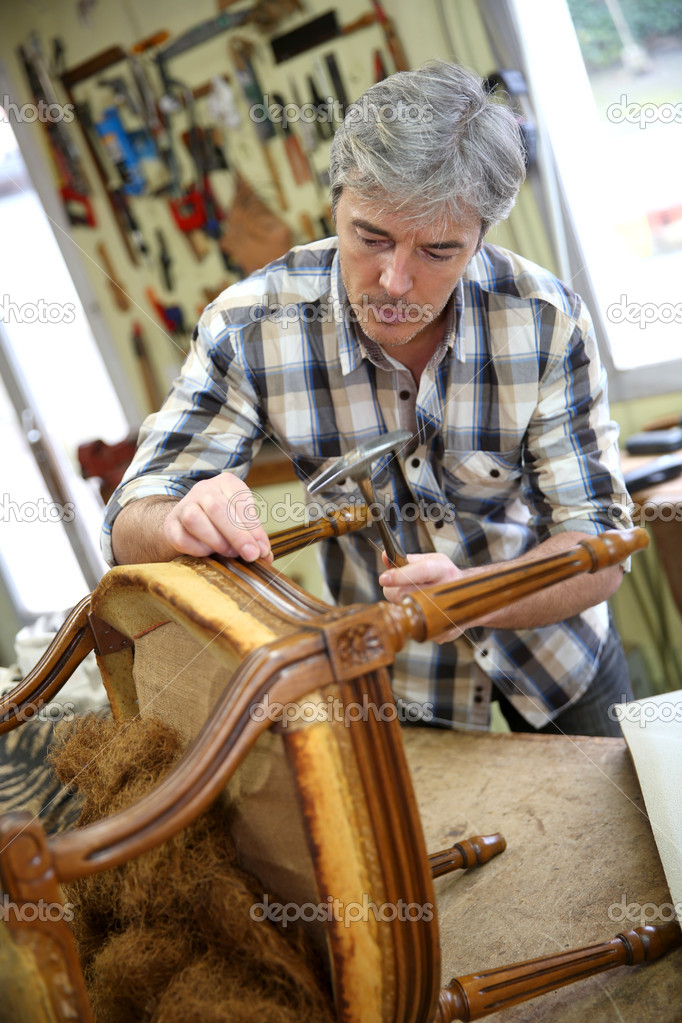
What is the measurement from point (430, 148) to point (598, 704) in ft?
3.41

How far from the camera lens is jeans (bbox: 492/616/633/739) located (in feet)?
5.13

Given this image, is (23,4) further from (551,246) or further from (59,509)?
(551,246)

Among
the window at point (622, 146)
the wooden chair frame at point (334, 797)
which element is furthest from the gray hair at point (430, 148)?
the window at point (622, 146)

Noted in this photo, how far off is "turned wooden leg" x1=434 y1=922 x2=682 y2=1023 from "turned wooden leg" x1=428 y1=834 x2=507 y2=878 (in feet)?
0.71

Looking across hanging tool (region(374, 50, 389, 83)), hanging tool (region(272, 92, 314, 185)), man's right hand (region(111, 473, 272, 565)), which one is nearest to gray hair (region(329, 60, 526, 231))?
man's right hand (region(111, 473, 272, 565))

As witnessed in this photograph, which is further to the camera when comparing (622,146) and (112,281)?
(112,281)

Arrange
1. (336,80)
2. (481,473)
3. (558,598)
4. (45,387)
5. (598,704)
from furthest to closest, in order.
Result: (45,387) → (336,80) → (598,704) → (481,473) → (558,598)

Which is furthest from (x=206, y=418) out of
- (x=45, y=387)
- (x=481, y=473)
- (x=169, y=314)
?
(x=45, y=387)

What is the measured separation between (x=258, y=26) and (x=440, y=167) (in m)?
2.11

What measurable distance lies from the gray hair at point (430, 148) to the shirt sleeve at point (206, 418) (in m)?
0.33

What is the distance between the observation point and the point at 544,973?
2.66ft

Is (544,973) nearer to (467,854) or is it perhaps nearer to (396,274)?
(467,854)

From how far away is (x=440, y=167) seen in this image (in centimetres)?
112

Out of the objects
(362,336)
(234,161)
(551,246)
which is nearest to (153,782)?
(362,336)
